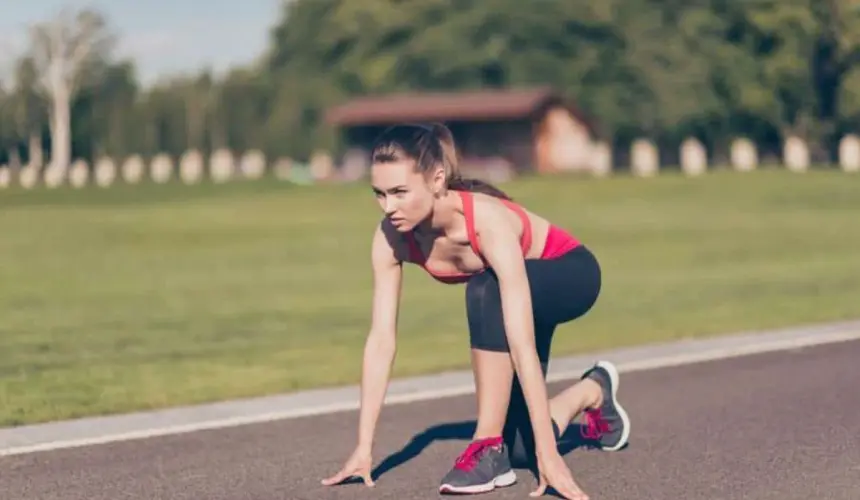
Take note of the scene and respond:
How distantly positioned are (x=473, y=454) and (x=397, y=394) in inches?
121

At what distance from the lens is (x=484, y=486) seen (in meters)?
6.12

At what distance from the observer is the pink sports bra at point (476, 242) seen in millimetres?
5836

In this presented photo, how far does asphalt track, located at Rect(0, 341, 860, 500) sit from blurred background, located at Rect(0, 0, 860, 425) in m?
1.56

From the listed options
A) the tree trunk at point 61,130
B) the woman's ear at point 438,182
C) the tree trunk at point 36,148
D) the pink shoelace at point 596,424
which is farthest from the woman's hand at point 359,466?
the tree trunk at point 36,148

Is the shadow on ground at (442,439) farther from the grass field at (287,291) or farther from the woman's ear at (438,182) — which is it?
the grass field at (287,291)

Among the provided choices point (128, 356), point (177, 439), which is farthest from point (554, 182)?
point (177, 439)

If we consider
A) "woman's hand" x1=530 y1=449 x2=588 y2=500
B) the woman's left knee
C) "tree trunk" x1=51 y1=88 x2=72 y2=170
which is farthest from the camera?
"tree trunk" x1=51 y1=88 x2=72 y2=170

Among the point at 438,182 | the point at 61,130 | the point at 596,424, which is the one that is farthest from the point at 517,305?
the point at 61,130

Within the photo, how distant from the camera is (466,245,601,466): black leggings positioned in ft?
19.7

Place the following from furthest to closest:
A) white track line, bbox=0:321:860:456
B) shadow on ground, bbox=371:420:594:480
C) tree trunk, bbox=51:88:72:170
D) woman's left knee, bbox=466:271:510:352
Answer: tree trunk, bbox=51:88:72:170
white track line, bbox=0:321:860:456
shadow on ground, bbox=371:420:594:480
woman's left knee, bbox=466:271:510:352

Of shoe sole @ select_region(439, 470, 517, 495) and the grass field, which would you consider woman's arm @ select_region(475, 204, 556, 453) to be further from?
the grass field

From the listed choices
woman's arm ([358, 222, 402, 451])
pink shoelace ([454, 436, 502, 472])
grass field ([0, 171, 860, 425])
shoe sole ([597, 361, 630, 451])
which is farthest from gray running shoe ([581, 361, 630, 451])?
grass field ([0, 171, 860, 425])

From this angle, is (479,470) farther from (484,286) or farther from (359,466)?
(484,286)

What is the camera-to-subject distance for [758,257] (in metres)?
25.4
